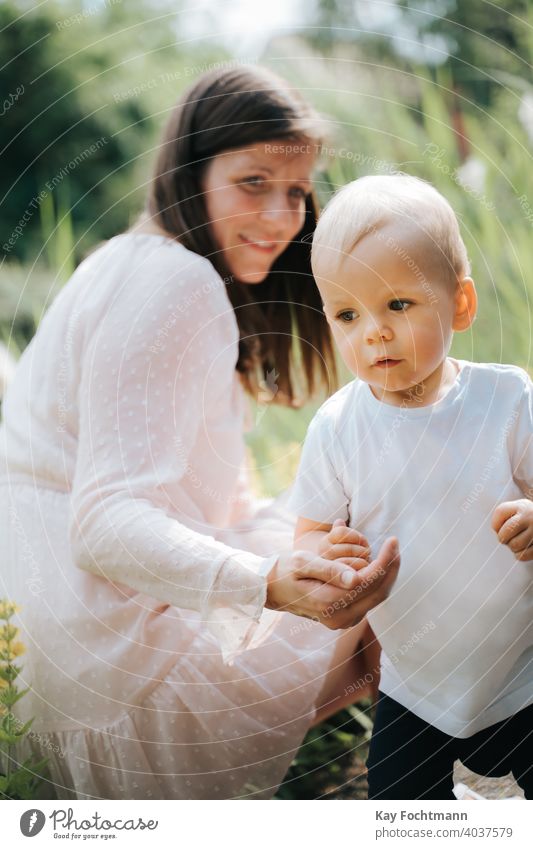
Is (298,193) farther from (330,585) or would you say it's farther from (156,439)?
(330,585)

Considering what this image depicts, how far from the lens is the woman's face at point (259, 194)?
32.8 inches

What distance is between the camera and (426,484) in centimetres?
69

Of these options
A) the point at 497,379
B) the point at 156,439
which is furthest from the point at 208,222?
the point at 497,379

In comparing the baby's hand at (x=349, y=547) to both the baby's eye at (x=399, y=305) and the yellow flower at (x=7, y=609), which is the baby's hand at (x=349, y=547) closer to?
the baby's eye at (x=399, y=305)

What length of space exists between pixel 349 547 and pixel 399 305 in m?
0.17

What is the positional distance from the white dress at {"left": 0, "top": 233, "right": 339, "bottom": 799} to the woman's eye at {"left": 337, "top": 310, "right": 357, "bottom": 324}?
188 mm

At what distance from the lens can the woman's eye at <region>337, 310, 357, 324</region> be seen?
25.9 inches

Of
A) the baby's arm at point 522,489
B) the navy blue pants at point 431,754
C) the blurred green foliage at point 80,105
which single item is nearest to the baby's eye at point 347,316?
the baby's arm at point 522,489

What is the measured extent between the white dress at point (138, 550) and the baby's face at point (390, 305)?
19 cm

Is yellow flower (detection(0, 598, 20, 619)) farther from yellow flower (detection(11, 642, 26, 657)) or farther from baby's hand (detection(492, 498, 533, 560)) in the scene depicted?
baby's hand (detection(492, 498, 533, 560))

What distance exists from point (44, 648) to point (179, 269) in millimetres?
344

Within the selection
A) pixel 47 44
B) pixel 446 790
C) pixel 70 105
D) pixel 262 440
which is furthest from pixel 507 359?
pixel 70 105

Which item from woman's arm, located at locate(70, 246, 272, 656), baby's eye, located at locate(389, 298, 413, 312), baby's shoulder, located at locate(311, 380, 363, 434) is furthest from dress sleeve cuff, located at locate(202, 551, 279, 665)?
baby's eye, located at locate(389, 298, 413, 312)

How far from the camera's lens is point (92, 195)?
250 centimetres
